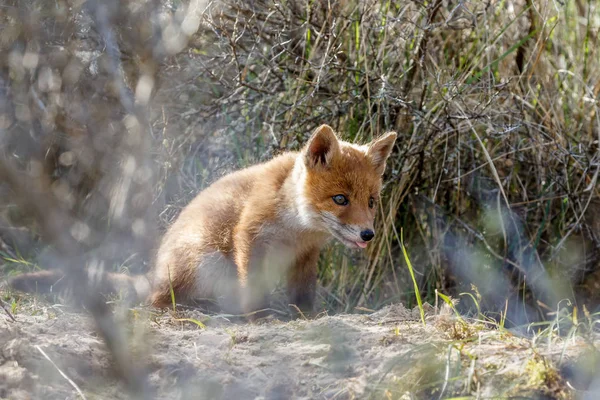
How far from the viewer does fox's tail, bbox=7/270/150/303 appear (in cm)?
443

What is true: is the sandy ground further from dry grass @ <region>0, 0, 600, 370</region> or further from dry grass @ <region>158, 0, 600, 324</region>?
dry grass @ <region>158, 0, 600, 324</region>

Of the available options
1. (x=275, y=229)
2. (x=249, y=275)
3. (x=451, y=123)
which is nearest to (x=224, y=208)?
(x=275, y=229)

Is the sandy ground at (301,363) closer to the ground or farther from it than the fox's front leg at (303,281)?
farther from it

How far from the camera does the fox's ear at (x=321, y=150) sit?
4.48 meters

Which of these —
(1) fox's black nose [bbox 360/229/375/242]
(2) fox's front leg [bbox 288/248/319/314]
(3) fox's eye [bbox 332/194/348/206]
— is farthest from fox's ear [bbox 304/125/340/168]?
(2) fox's front leg [bbox 288/248/319/314]

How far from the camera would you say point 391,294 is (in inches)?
220

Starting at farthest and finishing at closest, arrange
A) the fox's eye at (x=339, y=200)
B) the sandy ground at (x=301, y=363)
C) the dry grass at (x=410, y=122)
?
the dry grass at (x=410, y=122) < the fox's eye at (x=339, y=200) < the sandy ground at (x=301, y=363)

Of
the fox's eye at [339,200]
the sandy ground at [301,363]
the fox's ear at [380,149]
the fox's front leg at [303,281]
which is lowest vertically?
the fox's front leg at [303,281]

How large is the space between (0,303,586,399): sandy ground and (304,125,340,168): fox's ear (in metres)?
1.52

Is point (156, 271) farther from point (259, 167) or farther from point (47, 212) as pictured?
point (47, 212)

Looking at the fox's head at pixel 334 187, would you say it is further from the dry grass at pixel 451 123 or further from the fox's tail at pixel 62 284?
the fox's tail at pixel 62 284

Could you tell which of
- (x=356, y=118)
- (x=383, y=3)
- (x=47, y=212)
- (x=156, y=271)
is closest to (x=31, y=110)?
(x=156, y=271)

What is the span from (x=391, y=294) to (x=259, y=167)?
1.60 metres

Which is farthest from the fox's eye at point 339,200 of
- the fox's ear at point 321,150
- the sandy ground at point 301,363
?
the sandy ground at point 301,363
